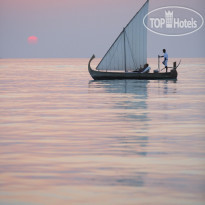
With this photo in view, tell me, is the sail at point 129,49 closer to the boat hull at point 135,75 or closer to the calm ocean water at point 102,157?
the boat hull at point 135,75

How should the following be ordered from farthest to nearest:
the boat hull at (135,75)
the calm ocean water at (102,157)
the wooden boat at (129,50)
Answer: the wooden boat at (129,50) < the boat hull at (135,75) < the calm ocean water at (102,157)

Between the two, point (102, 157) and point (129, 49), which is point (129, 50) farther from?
point (102, 157)

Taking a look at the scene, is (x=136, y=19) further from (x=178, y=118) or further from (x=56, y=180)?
(x=56, y=180)

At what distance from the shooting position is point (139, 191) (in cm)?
939

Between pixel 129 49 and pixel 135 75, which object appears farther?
pixel 129 49

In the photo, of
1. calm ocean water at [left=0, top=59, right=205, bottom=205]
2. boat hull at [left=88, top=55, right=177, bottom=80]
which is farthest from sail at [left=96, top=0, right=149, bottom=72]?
calm ocean water at [left=0, top=59, right=205, bottom=205]

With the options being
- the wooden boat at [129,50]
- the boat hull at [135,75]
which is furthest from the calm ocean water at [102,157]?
the wooden boat at [129,50]

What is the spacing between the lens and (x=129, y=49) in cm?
5181

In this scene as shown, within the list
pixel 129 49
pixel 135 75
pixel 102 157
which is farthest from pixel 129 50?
pixel 102 157

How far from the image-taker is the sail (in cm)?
5119

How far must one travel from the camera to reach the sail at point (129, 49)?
51188mm

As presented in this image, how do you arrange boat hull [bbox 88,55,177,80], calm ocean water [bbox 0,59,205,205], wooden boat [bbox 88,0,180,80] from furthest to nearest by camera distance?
wooden boat [bbox 88,0,180,80]
boat hull [bbox 88,55,177,80]
calm ocean water [bbox 0,59,205,205]

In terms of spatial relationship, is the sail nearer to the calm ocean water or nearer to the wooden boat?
the wooden boat

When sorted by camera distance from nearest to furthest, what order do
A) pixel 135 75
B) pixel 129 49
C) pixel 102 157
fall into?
1. pixel 102 157
2. pixel 135 75
3. pixel 129 49
